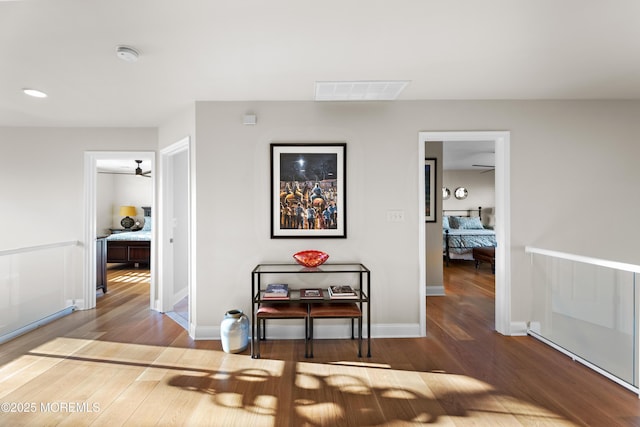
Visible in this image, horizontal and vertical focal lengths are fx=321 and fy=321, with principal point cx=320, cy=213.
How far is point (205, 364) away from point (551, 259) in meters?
3.28

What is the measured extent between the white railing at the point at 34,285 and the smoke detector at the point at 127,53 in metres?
2.49

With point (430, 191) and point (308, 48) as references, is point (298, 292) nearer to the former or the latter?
point (308, 48)

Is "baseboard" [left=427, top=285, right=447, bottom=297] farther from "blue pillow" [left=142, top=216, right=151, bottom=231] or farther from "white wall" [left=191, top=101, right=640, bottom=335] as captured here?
"blue pillow" [left=142, top=216, right=151, bottom=231]

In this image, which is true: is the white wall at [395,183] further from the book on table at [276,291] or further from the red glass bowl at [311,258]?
the book on table at [276,291]

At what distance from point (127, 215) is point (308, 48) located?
7.58 metres

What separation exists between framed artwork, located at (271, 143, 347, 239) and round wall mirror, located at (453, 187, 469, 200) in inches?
270

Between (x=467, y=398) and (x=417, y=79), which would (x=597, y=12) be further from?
(x=467, y=398)

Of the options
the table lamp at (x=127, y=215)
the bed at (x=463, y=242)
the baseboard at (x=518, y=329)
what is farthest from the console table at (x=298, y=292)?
the table lamp at (x=127, y=215)

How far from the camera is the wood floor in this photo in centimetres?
198

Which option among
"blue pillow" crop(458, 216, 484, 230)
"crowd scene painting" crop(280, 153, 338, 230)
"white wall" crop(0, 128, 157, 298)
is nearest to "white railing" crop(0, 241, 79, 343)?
"white wall" crop(0, 128, 157, 298)

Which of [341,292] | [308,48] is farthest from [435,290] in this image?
[308,48]

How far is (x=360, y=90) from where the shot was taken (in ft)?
9.39

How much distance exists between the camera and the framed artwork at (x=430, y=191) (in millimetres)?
4957

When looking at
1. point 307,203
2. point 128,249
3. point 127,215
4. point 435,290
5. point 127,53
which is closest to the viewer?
point 127,53
